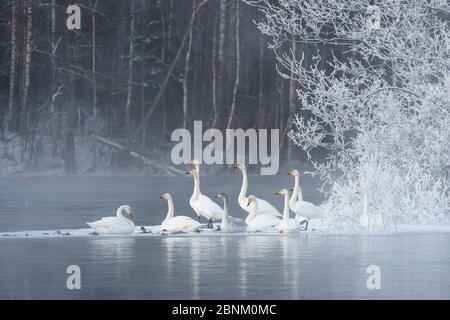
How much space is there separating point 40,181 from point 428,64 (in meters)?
17.3

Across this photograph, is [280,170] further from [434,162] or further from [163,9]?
[434,162]

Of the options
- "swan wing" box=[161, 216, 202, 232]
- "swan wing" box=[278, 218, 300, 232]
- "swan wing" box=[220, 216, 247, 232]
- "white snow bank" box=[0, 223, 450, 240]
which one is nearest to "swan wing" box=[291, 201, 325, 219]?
"white snow bank" box=[0, 223, 450, 240]

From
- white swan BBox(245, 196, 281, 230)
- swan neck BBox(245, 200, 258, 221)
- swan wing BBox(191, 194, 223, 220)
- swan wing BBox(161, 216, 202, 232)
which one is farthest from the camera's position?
swan wing BBox(191, 194, 223, 220)

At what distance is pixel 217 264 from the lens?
14633 millimetres

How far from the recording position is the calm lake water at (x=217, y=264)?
12250 mm

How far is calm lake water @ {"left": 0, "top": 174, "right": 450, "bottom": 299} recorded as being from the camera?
12.2 metres

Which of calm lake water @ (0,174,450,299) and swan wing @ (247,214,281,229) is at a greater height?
swan wing @ (247,214,281,229)

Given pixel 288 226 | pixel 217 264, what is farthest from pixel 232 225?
pixel 217 264

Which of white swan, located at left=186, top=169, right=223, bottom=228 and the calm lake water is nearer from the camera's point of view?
the calm lake water

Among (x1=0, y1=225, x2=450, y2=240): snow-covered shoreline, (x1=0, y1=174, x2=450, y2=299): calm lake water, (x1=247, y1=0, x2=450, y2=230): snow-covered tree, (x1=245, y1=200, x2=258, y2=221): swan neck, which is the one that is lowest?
(x1=0, y1=174, x2=450, y2=299): calm lake water

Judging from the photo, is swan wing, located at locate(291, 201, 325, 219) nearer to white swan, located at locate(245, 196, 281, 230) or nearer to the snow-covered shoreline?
the snow-covered shoreline

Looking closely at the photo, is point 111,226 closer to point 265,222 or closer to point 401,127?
point 265,222

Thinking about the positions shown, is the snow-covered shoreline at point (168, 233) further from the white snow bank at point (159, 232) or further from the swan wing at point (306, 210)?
the swan wing at point (306, 210)

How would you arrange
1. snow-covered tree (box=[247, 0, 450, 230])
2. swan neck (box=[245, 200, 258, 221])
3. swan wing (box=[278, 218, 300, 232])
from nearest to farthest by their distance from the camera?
swan wing (box=[278, 218, 300, 232])
swan neck (box=[245, 200, 258, 221])
snow-covered tree (box=[247, 0, 450, 230])
